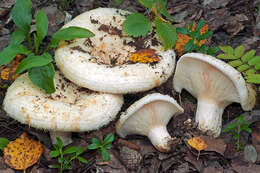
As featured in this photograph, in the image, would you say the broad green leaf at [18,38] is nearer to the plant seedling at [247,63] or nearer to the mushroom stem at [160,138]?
the mushroom stem at [160,138]

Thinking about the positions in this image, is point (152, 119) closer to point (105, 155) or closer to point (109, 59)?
point (105, 155)

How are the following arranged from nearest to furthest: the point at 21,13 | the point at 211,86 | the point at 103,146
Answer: the point at 103,146 < the point at 211,86 < the point at 21,13

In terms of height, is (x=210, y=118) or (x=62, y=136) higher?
(x=210, y=118)

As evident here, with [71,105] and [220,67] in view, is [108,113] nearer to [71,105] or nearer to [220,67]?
[71,105]

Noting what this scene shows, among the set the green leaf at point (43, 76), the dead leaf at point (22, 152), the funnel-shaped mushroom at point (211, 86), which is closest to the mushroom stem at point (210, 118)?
the funnel-shaped mushroom at point (211, 86)

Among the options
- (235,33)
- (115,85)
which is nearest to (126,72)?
(115,85)

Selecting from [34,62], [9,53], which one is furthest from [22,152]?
[9,53]
